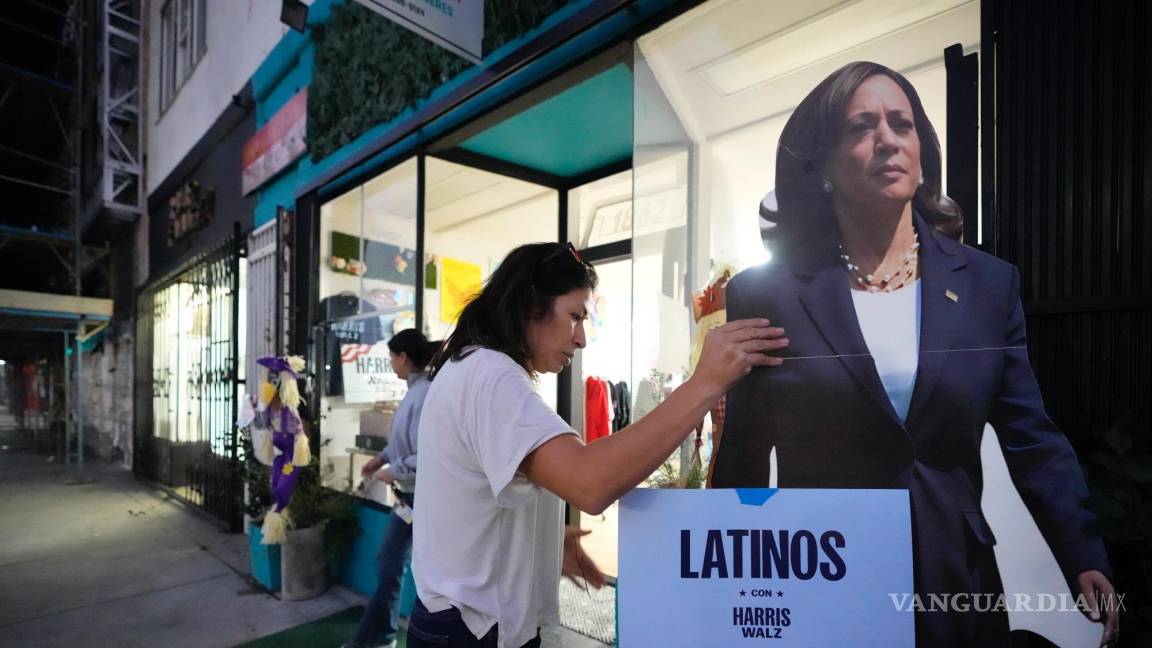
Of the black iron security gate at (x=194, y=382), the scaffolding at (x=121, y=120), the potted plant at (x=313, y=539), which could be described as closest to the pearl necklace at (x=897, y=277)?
the potted plant at (x=313, y=539)

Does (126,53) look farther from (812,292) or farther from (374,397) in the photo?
(812,292)

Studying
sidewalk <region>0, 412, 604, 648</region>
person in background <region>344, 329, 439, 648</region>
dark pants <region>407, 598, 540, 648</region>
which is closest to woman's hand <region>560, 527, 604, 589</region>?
dark pants <region>407, 598, 540, 648</region>

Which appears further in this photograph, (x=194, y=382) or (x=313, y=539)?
(x=194, y=382)

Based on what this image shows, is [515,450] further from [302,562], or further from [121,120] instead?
[121,120]

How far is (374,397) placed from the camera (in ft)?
16.8

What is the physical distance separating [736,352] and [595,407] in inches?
156

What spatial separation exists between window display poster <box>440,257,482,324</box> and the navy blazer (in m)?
4.15

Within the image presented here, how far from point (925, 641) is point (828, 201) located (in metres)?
1.10

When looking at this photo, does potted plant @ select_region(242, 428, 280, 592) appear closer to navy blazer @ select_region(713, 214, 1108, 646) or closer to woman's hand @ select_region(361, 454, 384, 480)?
woman's hand @ select_region(361, 454, 384, 480)

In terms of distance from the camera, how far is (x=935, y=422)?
56.7 inches

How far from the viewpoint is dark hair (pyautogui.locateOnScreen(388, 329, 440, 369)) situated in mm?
3805

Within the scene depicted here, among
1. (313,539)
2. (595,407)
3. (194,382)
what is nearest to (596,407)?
(595,407)

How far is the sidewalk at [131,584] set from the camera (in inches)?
162

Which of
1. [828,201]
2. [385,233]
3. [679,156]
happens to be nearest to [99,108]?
[385,233]
